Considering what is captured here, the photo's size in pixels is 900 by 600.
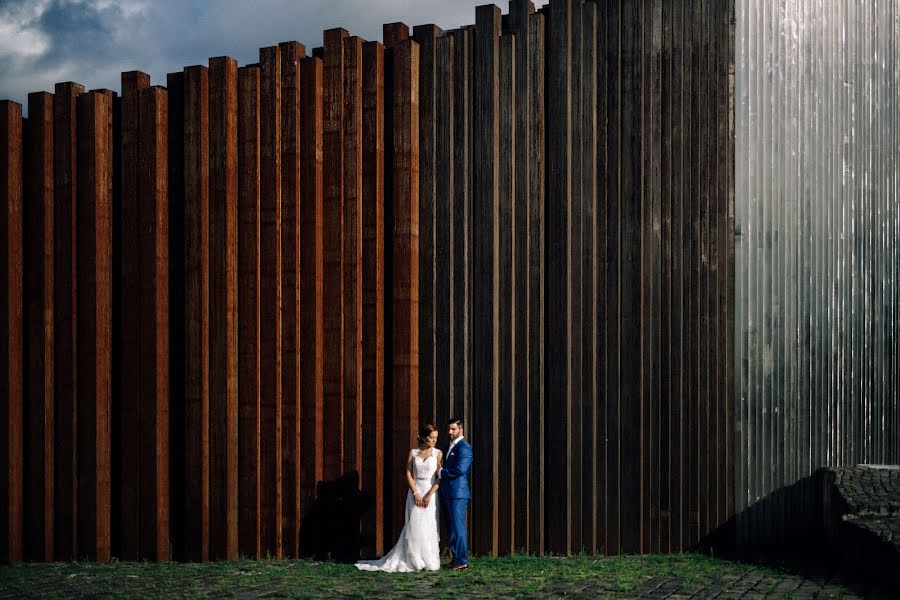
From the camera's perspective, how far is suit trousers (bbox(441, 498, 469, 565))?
440 inches

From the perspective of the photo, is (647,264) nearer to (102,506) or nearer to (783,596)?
(783,596)

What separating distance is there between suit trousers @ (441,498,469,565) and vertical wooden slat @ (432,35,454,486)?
3.95 ft

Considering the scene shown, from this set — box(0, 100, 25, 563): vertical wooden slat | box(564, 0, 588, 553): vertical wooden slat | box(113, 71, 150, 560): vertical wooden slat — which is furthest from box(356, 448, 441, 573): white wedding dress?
box(0, 100, 25, 563): vertical wooden slat

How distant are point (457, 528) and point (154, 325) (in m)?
5.23

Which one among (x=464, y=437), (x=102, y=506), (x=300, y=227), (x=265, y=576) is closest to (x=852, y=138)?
(x=464, y=437)

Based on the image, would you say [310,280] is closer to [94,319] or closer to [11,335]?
[94,319]

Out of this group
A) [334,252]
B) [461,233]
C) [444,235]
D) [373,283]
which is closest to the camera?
[461,233]

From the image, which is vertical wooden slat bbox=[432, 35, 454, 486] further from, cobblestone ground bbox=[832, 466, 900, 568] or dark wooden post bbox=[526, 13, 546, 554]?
cobblestone ground bbox=[832, 466, 900, 568]

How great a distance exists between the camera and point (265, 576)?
1084 centimetres

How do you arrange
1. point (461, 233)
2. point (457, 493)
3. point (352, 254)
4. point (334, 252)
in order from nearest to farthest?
1. point (457, 493)
2. point (461, 233)
3. point (352, 254)
4. point (334, 252)

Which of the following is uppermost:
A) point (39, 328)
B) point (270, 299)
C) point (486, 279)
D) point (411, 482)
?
point (486, 279)

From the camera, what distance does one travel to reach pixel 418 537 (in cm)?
1123

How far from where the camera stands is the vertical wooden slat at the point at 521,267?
11.9m

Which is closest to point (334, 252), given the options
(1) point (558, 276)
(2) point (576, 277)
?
(1) point (558, 276)
